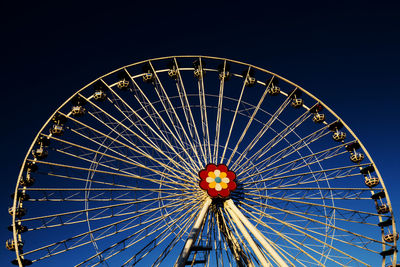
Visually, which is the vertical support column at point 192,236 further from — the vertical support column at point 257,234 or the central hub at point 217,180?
the vertical support column at point 257,234

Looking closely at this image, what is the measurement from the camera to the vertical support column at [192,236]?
13.0m

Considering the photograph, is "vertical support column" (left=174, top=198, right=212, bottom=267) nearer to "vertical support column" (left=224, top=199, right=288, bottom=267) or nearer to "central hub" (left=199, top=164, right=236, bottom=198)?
"central hub" (left=199, top=164, right=236, bottom=198)

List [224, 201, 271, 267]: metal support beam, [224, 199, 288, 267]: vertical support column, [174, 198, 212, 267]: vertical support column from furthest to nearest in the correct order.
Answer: [224, 201, 271, 267]: metal support beam, [224, 199, 288, 267]: vertical support column, [174, 198, 212, 267]: vertical support column

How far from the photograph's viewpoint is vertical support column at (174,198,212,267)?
13.0 m

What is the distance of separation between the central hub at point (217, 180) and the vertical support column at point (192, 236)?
0.58m

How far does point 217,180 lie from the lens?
16531 mm

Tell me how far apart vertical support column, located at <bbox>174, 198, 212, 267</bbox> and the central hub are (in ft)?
1.90

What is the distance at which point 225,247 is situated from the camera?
57.0ft

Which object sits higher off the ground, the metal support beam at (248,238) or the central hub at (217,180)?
the central hub at (217,180)

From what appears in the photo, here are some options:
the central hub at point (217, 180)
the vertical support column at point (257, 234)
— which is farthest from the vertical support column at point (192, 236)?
the vertical support column at point (257, 234)

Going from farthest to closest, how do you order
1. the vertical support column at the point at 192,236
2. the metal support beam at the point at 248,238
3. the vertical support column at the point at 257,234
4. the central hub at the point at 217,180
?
1. the central hub at the point at 217,180
2. the metal support beam at the point at 248,238
3. the vertical support column at the point at 257,234
4. the vertical support column at the point at 192,236

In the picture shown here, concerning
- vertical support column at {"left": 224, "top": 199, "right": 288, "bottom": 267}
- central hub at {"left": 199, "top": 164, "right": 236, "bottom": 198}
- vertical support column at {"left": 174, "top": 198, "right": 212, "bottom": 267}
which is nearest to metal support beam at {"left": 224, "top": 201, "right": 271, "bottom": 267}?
vertical support column at {"left": 224, "top": 199, "right": 288, "bottom": 267}

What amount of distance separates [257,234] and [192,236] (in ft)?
9.99

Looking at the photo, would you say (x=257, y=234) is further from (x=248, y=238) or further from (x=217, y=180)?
(x=217, y=180)
